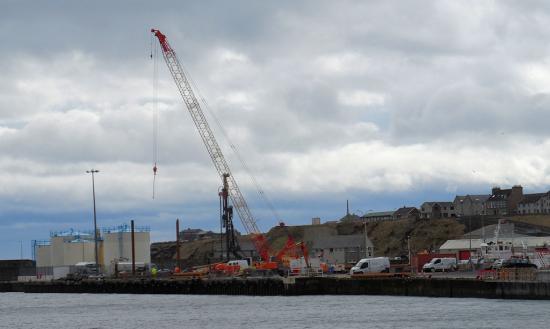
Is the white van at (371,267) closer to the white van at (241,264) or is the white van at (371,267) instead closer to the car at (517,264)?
the car at (517,264)

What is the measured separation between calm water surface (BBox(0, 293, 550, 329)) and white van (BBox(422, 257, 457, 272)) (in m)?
12.8

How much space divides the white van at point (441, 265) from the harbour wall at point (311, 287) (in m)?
11.3

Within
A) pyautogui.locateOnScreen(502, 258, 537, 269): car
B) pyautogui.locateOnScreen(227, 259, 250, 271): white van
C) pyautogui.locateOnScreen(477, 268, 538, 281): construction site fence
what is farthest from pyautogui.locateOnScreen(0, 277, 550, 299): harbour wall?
pyautogui.locateOnScreen(227, 259, 250, 271): white van

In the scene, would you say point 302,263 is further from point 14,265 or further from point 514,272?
point 14,265

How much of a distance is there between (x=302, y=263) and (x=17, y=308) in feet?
120

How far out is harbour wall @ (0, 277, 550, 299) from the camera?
83750mm

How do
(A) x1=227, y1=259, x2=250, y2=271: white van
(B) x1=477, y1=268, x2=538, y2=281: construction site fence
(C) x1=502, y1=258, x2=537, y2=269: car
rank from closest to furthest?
(B) x1=477, y1=268, x2=538, y2=281: construction site fence, (C) x1=502, y1=258, x2=537, y2=269: car, (A) x1=227, y1=259, x2=250, y2=271: white van

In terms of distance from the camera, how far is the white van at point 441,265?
362ft

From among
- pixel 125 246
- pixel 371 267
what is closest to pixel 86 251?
pixel 125 246

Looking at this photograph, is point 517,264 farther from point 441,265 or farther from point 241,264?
point 241,264

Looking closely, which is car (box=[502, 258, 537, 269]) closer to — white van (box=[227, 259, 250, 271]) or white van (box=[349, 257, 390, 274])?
A: white van (box=[349, 257, 390, 274])

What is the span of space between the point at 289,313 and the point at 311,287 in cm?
2283

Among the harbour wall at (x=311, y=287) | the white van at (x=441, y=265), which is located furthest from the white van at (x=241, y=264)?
the white van at (x=441, y=265)

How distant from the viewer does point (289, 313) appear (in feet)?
278
